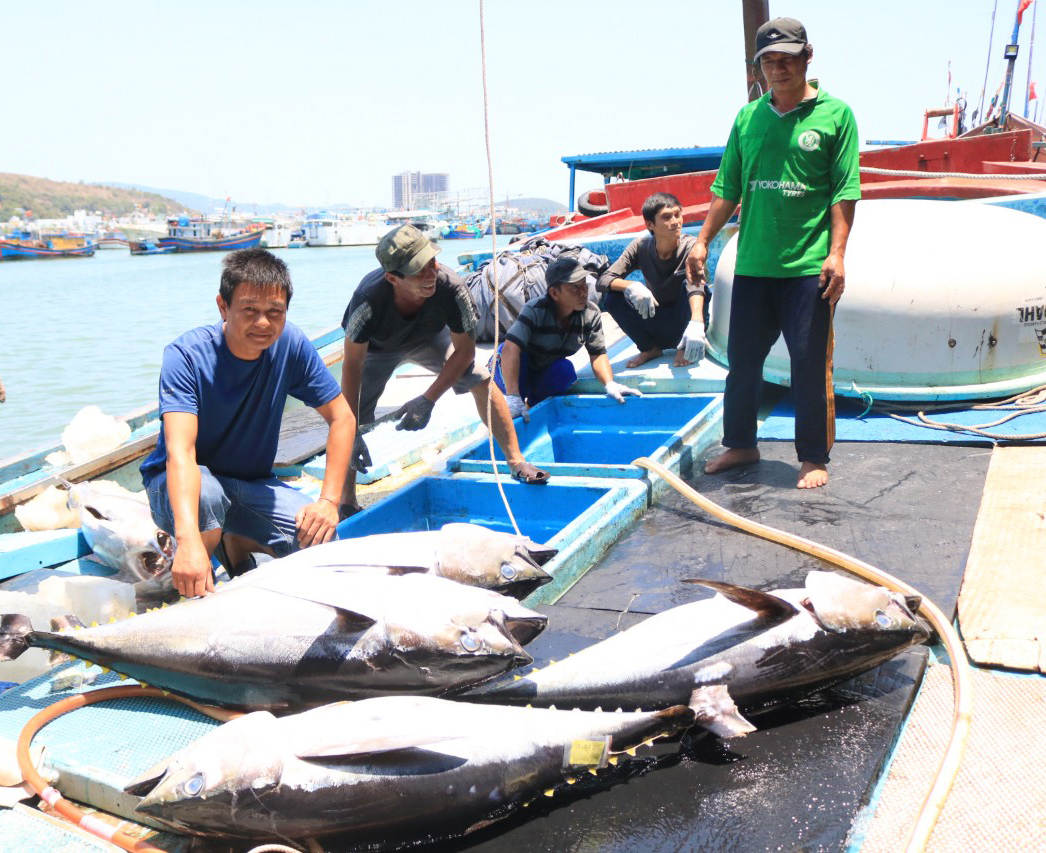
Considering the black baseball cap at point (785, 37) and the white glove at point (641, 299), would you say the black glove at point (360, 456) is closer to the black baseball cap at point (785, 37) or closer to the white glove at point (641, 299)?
the white glove at point (641, 299)

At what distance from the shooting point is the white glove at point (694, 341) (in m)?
7.26

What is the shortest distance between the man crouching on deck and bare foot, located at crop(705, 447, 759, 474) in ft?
7.41

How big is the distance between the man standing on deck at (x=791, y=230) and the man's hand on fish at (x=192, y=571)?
311 cm

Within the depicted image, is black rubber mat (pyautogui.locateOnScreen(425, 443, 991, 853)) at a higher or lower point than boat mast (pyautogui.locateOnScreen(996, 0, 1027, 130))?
lower

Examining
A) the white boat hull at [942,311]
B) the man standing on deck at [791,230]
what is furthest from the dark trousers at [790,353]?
the white boat hull at [942,311]

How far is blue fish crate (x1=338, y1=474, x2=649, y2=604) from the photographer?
4.60 m

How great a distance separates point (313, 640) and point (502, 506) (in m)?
2.58

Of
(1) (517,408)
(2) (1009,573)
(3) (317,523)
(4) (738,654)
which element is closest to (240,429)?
(3) (317,523)

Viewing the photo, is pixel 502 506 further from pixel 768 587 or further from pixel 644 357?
pixel 644 357

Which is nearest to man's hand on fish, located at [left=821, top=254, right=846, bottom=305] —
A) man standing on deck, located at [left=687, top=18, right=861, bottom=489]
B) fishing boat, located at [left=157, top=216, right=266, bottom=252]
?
man standing on deck, located at [left=687, top=18, right=861, bottom=489]

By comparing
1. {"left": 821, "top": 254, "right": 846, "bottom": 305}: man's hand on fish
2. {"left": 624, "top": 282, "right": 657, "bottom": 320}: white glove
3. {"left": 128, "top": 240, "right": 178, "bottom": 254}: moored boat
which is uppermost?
{"left": 128, "top": 240, "right": 178, "bottom": 254}: moored boat

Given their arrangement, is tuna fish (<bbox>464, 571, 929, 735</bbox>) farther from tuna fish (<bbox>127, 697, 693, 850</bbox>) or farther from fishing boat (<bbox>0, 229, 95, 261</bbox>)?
fishing boat (<bbox>0, 229, 95, 261</bbox>)

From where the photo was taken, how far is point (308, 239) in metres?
105

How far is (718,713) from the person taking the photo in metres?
2.61
